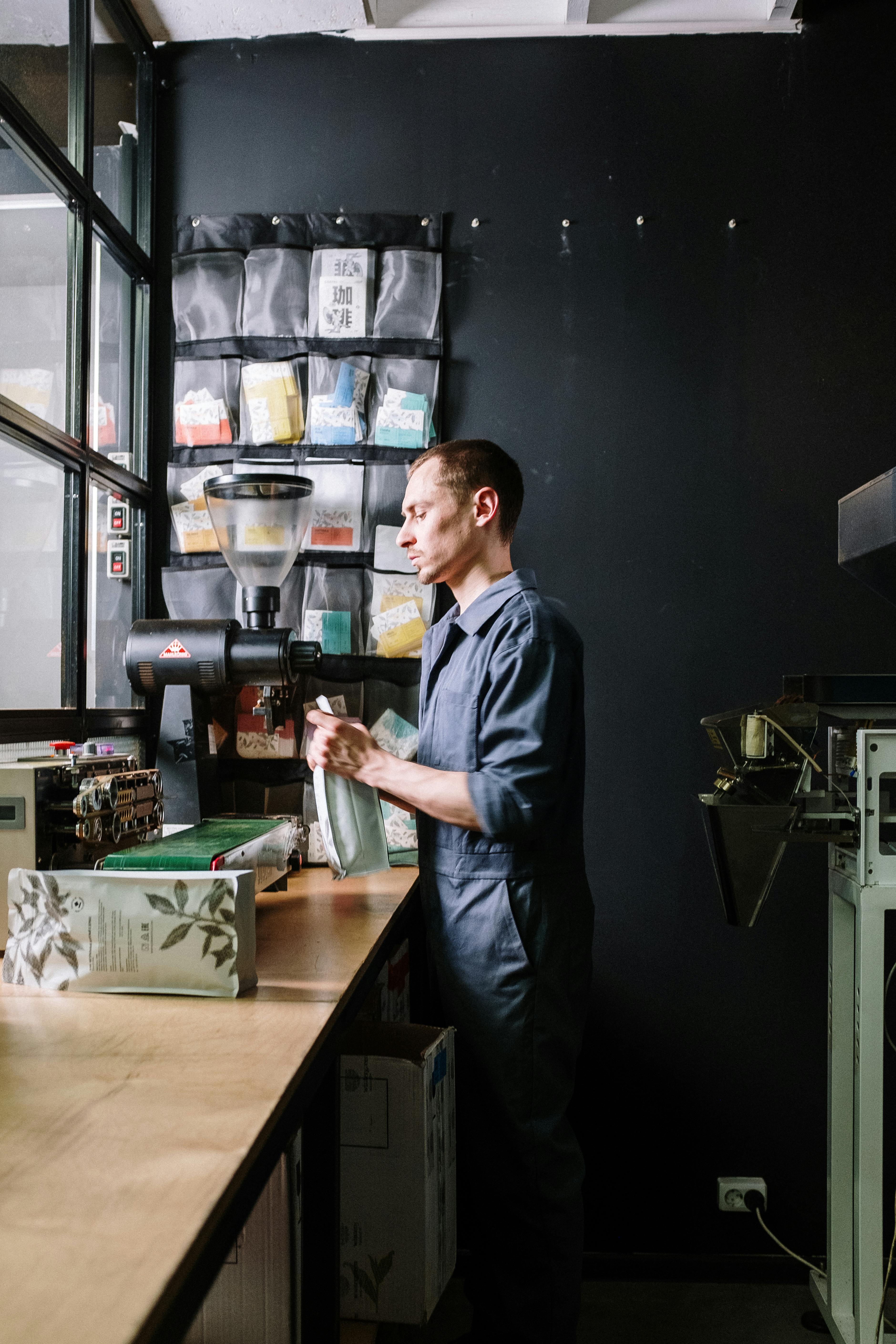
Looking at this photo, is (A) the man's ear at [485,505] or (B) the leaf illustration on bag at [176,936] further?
(A) the man's ear at [485,505]

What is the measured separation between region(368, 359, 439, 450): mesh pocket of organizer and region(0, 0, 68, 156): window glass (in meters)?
0.86

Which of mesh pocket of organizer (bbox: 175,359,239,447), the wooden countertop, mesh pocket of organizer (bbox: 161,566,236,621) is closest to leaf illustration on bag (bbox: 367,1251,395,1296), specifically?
the wooden countertop

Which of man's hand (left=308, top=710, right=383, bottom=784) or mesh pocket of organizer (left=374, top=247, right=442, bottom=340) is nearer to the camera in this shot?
man's hand (left=308, top=710, right=383, bottom=784)

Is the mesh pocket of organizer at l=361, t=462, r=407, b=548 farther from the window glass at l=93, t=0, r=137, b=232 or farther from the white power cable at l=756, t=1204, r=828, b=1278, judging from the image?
the white power cable at l=756, t=1204, r=828, b=1278

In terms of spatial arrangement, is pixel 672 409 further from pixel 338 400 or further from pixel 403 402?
pixel 338 400

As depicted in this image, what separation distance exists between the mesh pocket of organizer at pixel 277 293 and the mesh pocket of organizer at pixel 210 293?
0.05m

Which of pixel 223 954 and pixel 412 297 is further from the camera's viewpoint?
pixel 412 297

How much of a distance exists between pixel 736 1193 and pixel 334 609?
1754 mm

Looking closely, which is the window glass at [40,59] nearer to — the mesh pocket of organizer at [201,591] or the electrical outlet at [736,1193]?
the mesh pocket of organizer at [201,591]

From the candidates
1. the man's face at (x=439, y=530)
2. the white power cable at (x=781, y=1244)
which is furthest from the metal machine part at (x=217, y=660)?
the white power cable at (x=781, y=1244)

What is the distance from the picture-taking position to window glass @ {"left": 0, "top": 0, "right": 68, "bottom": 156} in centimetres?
191

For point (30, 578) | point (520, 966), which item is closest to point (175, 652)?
point (30, 578)

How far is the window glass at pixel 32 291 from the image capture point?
196cm

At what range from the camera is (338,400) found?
98.0 inches
